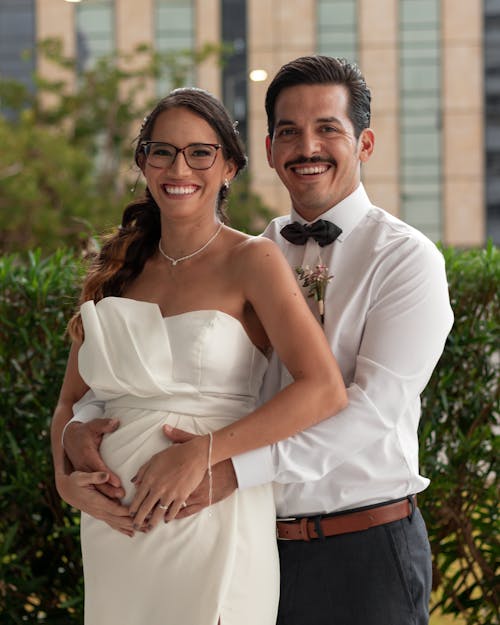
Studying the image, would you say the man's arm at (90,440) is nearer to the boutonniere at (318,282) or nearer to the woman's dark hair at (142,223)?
the woman's dark hair at (142,223)

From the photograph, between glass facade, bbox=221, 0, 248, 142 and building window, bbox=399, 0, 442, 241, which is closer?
building window, bbox=399, 0, 442, 241

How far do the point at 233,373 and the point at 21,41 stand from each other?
34235mm

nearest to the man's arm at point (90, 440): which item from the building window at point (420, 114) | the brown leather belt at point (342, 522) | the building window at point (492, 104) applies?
the brown leather belt at point (342, 522)

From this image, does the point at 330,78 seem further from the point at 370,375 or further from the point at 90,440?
the point at 90,440

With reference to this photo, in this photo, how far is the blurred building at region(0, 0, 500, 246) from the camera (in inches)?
1210

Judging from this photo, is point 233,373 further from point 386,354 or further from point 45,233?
point 45,233

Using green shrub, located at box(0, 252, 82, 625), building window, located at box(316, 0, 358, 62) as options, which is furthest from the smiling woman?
building window, located at box(316, 0, 358, 62)

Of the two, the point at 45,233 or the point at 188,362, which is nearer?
the point at 188,362

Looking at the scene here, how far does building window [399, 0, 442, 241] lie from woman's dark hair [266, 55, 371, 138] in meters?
28.6

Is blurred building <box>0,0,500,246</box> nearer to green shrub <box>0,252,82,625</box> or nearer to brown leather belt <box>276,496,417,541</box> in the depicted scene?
green shrub <box>0,252,82,625</box>

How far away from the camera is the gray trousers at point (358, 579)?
2.34 m

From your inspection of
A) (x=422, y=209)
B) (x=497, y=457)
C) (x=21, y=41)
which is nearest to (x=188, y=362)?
(x=497, y=457)

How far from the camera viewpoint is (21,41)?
3438cm

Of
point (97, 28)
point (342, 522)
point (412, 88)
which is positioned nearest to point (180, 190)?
point (342, 522)
